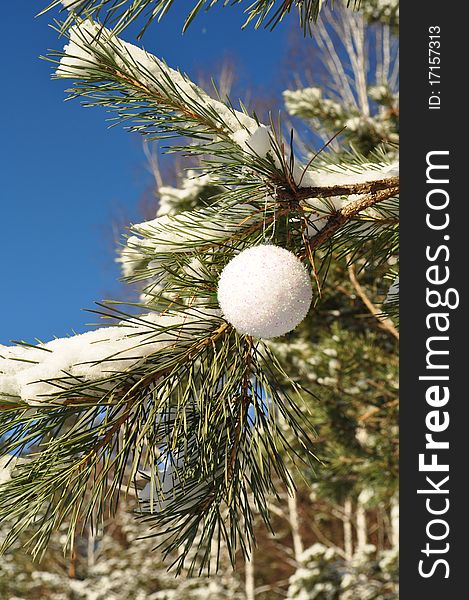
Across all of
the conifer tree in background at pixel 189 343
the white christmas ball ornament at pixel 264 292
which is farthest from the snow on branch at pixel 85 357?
the white christmas ball ornament at pixel 264 292

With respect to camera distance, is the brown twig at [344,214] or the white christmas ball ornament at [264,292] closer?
the white christmas ball ornament at [264,292]

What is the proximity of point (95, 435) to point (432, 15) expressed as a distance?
2.70 feet

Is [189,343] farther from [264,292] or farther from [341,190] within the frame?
[341,190]

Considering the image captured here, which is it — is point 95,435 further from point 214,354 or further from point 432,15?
point 432,15

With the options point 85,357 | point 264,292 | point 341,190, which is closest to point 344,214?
point 341,190

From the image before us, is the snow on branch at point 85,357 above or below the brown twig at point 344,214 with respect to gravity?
below

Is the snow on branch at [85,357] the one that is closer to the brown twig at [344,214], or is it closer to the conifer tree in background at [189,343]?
the conifer tree in background at [189,343]

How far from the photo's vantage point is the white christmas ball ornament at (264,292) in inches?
30.8

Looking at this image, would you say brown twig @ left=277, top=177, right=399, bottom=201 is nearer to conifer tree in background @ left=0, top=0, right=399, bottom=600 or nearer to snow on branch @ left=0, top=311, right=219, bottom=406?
conifer tree in background @ left=0, top=0, right=399, bottom=600

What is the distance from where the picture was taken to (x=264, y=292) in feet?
2.56

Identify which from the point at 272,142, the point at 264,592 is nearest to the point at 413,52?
the point at 272,142

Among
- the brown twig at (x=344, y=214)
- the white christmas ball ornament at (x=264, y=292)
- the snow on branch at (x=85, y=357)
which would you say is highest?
the brown twig at (x=344, y=214)

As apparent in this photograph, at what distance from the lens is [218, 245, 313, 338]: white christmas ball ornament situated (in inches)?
30.8

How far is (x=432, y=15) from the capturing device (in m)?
1.00
